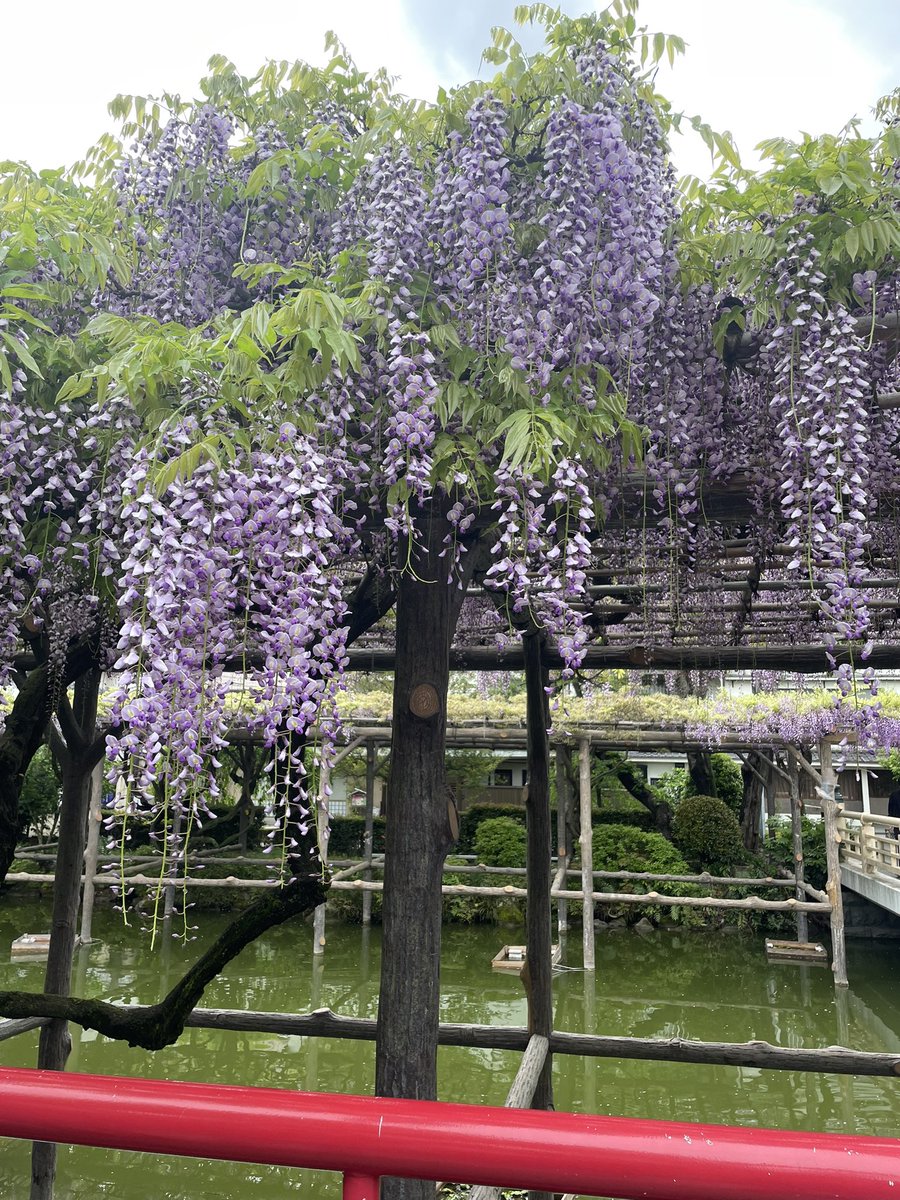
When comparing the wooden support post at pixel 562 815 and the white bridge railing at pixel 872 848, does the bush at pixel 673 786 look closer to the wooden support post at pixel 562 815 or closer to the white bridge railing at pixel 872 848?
the wooden support post at pixel 562 815

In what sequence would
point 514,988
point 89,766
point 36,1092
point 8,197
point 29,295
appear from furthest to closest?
point 514,988 → point 89,766 → point 8,197 → point 29,295 → point 36,1092

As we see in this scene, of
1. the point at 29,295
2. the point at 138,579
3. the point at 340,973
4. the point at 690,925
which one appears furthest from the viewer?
the point at 690,925

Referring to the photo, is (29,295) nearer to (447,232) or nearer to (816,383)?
(447,232)

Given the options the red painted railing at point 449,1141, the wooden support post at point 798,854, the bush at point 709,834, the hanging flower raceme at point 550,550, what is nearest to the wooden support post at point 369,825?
the bush at point 709,834

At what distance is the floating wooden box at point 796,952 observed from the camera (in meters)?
10.2

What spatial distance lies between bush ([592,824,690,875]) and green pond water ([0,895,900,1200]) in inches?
34.3

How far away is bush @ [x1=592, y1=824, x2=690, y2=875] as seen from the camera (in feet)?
38.9

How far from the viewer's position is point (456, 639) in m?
5.67

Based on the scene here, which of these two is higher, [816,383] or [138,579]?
[816,383]

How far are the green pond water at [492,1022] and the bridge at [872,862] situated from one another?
789mm

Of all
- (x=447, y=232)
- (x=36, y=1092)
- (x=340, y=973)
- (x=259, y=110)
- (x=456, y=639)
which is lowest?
(x=340, y=973)

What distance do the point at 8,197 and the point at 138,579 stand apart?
55.7 inches

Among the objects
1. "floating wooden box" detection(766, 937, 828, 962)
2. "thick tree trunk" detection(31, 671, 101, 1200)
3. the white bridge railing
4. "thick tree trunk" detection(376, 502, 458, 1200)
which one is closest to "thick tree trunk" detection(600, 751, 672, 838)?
the white bridge railing

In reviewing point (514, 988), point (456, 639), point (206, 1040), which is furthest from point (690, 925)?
point (456, 639)
